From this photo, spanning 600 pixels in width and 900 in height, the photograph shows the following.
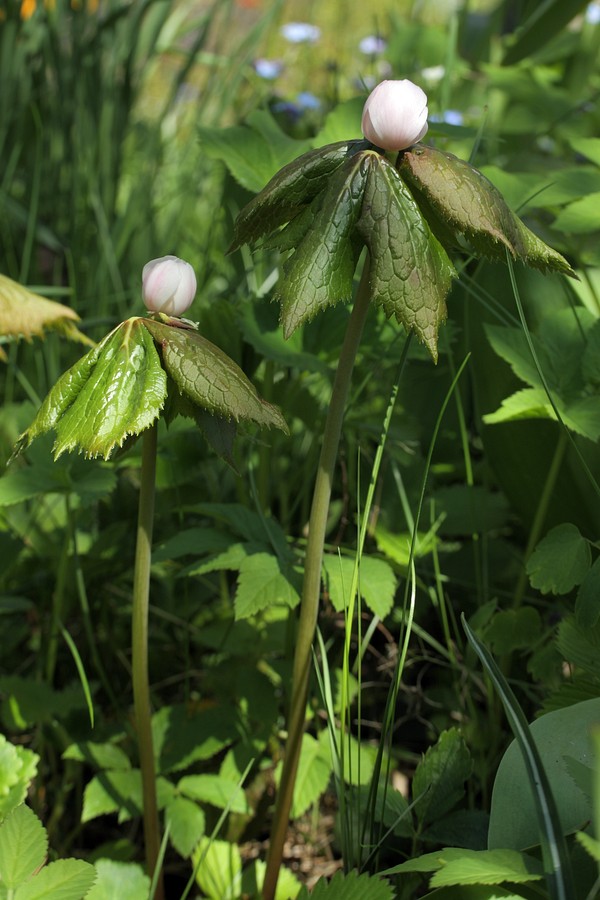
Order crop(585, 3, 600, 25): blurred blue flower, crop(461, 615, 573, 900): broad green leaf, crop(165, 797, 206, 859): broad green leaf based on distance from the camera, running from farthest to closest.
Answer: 1. crop(585, 3, 600, 25): blurred blue flower
2. crop(165, 797, 206, 859): broad green leaf
3. crop(461, 615, 573, 900): broad green leaf

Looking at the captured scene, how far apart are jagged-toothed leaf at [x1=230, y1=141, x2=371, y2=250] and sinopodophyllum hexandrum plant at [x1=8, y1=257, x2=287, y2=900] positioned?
79 mm

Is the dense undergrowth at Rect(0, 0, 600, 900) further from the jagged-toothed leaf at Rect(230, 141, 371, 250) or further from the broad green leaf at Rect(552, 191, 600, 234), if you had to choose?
the jagged-toothed leaf at Rect(230, 141, 371, 250)

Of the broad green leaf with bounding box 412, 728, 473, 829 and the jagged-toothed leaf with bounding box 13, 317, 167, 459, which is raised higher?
the jagged-toothed leaf with bounding box 13, 317, 167, 459

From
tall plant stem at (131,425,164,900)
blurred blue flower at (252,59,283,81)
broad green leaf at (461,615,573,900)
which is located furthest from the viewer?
blurred blue flower at (252,59,283,81)

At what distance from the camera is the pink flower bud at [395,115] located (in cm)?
71

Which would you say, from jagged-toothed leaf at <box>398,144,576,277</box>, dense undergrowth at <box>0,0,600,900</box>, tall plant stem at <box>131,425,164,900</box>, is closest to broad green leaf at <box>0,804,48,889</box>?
dense undergrowth at <box>0,0,600,900</box>

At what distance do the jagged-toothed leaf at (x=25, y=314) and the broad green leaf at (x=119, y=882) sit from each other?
590mm

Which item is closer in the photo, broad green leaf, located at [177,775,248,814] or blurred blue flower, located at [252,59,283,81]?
broad green leaf, located at [177,775,248,814]

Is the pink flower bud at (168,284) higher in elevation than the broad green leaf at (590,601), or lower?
higher

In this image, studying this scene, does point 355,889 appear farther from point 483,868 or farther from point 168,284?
point 168,284

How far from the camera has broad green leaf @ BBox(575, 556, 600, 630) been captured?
2.94 feet

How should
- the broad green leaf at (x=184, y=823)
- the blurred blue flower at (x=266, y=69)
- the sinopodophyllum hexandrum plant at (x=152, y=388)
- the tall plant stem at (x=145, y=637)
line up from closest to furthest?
the sinopodophyllum hexandrum plant at (x=152, y=388)
the tall plant stem at (x=145, y=637)
the broad green leaf at (x=184, y=823)
the blurred blue flower at (x=266, y=69)

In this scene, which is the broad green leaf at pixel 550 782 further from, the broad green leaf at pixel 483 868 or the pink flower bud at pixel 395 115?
the pink flower bud at pixel 395 115

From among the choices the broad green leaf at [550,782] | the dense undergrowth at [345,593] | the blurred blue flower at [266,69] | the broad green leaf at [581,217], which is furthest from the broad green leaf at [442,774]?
the blurred blue flower at [266,69]
